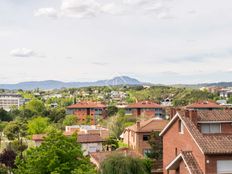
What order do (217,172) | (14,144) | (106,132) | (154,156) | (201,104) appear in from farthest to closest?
(201,104)
(106,132)
(14,144)
(154,156)
(217,172)

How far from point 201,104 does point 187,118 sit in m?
86.0

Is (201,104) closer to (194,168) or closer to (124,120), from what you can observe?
(124,120)

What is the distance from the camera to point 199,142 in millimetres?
29844

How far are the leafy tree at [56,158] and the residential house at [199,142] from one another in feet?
25.9

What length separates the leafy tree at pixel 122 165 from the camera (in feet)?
124

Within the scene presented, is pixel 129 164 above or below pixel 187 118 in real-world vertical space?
below

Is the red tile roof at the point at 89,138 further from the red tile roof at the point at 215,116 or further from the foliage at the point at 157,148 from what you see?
the red tile roof at the point at 215,116

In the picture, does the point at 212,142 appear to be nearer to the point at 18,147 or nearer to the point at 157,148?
the point at 157,148

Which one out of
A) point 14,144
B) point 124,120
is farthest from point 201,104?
point 14,144

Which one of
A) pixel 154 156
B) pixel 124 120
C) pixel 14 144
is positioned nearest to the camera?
pixel 154 156

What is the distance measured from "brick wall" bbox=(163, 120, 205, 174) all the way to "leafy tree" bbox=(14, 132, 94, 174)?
8.02 metres

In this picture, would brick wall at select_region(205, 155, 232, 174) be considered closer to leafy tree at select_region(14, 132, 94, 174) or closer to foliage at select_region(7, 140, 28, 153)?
leafy tree at select_region(14, 132, 94, 174)

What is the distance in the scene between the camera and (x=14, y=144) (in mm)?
69375

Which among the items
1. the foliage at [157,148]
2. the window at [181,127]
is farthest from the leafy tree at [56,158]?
the foliage at [157,148]
